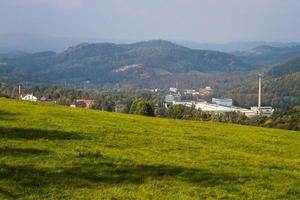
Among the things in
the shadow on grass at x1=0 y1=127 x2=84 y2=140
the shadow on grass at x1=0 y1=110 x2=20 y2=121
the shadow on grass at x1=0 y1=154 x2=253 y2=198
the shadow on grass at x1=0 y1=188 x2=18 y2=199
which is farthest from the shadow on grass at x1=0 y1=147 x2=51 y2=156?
the shadow on grass at x1=0 y1=110 x2=20 y2=121

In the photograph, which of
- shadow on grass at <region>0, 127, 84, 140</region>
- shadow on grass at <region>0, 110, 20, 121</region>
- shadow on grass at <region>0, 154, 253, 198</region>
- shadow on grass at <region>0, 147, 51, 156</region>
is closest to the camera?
shadow on grass at <region>0, 154, 253, 198</region>

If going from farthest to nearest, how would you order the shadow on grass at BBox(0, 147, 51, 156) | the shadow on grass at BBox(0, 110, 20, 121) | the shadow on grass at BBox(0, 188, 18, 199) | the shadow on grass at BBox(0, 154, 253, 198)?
the shadow on grass at BBox(0, 110, 20, 121) → the shadow on grass at BBox(0, 147, 51, 156) → the shadow on grass at BBox(0, 154, 253, 198) → the shadow on grass at BBox(0, 188, 18, 199)

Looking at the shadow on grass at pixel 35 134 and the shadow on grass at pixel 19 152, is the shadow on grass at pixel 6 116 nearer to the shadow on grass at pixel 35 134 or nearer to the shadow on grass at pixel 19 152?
→ the shadow on grass at pixel 35 134

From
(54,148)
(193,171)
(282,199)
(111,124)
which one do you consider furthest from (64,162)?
(111,124)

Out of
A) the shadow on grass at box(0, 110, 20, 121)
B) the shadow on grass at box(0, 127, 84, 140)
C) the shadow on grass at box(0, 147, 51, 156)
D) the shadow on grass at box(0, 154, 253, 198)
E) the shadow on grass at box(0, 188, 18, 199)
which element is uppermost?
the shadow on grass at box(0, 110, 20, 121)

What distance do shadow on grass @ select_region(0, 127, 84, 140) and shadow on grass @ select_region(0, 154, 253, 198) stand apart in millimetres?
2709

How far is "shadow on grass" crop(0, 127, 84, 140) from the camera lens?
648 inches

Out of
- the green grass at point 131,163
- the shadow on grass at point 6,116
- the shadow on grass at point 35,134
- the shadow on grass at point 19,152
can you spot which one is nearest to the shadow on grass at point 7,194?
the green grass at point 131,163

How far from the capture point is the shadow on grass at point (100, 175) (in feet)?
39.2

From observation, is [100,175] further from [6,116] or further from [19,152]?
[6,116]

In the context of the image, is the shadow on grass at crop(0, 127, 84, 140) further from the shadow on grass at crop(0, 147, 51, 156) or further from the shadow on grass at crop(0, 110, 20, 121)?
the shadow on grass at crop(0, 110, 20, 121)

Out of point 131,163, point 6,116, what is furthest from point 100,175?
point 6,116

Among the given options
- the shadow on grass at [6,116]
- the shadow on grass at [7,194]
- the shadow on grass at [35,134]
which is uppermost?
the shadow on grass at [6,116]

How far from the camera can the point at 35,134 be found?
56.3 ft
